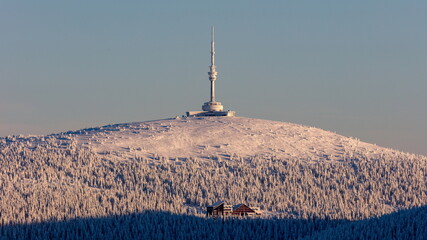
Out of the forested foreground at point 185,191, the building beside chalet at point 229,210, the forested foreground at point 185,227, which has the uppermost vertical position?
the forested foreground at point 185,191

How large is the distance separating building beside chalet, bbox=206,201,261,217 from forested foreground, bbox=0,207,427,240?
3.92 metres

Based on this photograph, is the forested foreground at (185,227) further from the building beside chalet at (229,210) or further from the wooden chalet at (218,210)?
the wooden chalet at (218,210)

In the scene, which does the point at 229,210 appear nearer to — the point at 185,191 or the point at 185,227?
the point at 185,191

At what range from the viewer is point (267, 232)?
157500 mm

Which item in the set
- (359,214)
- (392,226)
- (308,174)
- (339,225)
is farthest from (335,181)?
(392,226)

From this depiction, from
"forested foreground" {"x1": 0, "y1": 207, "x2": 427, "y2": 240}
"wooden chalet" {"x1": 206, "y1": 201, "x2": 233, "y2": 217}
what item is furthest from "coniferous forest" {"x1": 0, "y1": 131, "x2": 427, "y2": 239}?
"wooden chalet" {"x1": 206, "y1": 201, "x2": 233, "y2": 217}

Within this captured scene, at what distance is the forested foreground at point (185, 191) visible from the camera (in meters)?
171

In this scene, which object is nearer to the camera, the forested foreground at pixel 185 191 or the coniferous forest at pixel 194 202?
the coniferous forest at pixel 194 202

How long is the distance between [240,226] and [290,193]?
91.6 feet

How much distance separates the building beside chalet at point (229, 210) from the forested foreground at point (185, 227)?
12.9 ft

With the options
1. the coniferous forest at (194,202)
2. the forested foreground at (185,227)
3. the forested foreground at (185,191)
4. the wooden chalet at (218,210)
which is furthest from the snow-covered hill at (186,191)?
the forested foreground at (185,227)

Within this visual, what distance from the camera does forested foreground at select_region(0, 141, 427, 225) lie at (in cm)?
17088

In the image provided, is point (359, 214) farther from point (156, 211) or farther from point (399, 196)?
point (156, 211)

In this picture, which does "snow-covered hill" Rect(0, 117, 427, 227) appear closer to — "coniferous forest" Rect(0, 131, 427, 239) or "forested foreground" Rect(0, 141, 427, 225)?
"forested foreground" Rect(0, 141, 427, 225)
